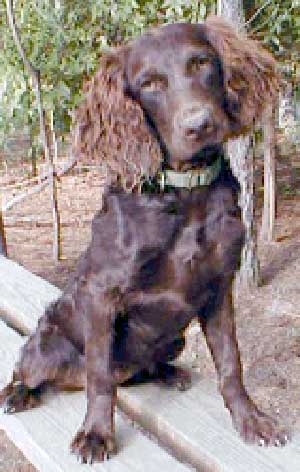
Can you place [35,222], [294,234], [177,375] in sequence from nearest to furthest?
[177,375] → [294,234] → [35,222]

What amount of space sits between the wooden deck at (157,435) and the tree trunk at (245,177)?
8.03 ft

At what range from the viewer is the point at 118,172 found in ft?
5.73

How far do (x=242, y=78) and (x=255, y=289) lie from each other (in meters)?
3.30

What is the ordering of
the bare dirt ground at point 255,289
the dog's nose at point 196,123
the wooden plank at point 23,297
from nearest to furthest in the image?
the dog's nose at point 196,123, the wooden plank at point 23,297, the bare dirt ground at point 255,289

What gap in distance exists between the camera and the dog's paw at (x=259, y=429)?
6.11 ft

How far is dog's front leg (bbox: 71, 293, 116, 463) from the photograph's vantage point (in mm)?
1832

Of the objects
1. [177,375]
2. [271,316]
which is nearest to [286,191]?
[271,316]

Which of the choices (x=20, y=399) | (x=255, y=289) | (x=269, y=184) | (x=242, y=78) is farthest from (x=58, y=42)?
(x=242, y=78)

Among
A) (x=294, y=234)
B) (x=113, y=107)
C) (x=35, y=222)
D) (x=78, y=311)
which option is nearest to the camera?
(x=113, y=107)

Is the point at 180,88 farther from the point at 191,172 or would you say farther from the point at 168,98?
the point at 191,172

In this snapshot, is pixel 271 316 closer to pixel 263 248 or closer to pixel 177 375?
pixel 263 248

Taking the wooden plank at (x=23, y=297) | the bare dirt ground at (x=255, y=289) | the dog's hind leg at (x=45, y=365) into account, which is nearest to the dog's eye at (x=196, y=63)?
the dog's hind leg at (x=45, y=365)

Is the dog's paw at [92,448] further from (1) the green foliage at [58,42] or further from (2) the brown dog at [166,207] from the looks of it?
(1) the green foliage at [58,42]

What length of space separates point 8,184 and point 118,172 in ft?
19.2
